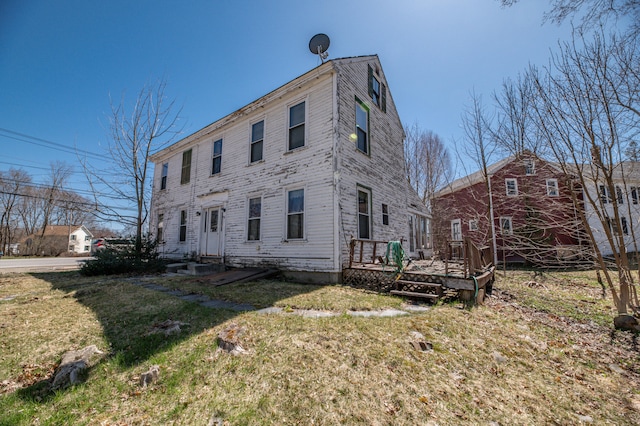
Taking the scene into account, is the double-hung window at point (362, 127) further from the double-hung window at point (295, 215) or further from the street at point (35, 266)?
the street at point (35, 266)

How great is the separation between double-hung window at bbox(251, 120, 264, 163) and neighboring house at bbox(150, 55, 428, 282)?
4 centimetres

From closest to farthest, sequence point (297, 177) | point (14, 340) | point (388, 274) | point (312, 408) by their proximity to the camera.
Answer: point (312, 408) < point (14, 340) < point (388, 274) < point (297, 177)

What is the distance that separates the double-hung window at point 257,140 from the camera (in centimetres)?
1016

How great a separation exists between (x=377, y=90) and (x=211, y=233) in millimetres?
9353

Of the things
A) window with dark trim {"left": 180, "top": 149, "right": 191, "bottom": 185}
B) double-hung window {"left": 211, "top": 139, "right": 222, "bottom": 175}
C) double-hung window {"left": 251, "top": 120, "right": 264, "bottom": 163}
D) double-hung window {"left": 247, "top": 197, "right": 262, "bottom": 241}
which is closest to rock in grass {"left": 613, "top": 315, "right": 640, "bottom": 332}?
double-hung window {"left": 247, "top": 197, "right": 262, "bottom": 241}

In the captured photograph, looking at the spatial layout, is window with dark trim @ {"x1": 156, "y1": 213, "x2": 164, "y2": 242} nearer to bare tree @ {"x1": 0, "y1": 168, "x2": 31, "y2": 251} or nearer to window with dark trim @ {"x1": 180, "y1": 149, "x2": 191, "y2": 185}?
window with dark trim @ {"x1": 180, "y1": 149, "x2": 191, "y2": 185}

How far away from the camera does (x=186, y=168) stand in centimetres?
1323

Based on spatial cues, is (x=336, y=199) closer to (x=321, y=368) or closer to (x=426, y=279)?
(x=426, y=279)

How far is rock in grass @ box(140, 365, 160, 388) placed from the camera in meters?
2.74

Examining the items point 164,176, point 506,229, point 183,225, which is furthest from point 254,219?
point 506,229

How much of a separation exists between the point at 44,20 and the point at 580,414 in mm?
14214

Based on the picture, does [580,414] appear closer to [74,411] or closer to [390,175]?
[74,411]

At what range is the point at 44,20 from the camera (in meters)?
7.81

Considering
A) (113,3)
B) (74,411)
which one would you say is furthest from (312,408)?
(113,3)
